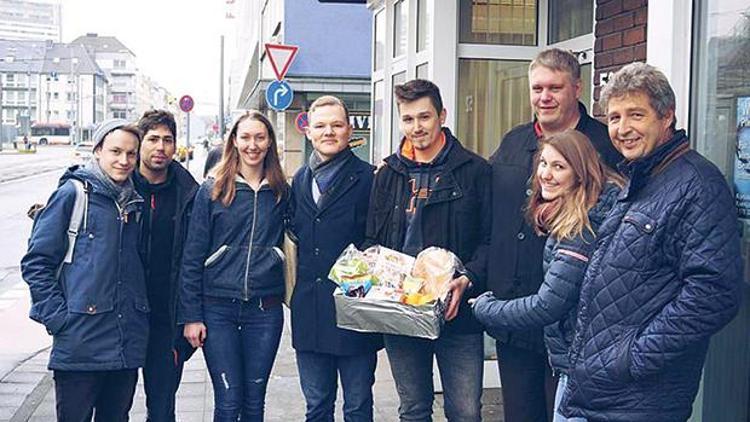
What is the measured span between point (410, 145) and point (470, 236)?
0.49 m

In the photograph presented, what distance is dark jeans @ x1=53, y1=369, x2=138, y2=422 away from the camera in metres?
3.85

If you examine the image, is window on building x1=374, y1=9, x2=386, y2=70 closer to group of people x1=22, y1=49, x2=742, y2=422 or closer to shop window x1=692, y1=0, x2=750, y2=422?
A: group of people x1=22, y1=49, x2=742, y2=422

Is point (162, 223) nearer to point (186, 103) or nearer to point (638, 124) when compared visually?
point (638, 124)

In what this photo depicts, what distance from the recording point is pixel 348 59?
21.1 meters

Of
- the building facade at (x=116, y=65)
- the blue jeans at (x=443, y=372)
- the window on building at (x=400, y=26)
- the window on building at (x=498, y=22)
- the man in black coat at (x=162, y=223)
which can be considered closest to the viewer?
the blue jeans at (x=443, y=372)

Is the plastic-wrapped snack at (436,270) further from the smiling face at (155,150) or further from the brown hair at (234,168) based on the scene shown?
the smiling face at (155,150)

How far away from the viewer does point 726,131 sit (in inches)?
141

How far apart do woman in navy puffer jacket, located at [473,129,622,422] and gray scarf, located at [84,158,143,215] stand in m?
1.81

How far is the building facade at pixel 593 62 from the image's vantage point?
3.54m

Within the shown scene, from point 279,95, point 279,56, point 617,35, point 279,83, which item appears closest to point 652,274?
point 617,35

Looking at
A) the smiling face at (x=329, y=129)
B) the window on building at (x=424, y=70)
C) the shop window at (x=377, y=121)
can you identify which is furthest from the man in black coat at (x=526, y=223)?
the shop window at (x=377, y=121)

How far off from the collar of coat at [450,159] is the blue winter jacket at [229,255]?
694 mm

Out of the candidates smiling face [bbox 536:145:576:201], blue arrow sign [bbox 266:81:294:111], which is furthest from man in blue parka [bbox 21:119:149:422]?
blue arrow sign [bbox 266:81:294:111]

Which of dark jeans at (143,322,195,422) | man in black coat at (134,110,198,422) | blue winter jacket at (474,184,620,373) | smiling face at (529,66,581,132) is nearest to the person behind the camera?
blue winter jacket at (474,184,620,373)
